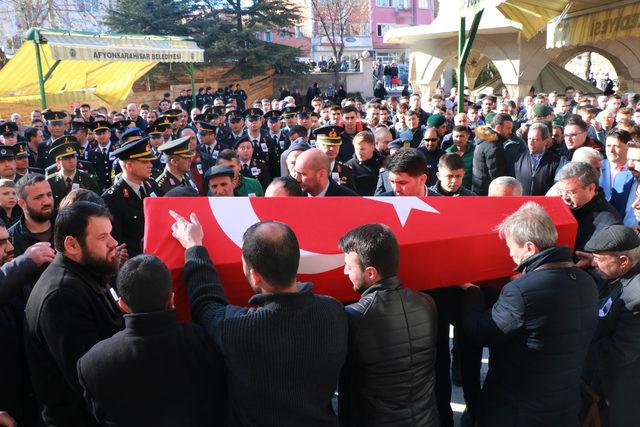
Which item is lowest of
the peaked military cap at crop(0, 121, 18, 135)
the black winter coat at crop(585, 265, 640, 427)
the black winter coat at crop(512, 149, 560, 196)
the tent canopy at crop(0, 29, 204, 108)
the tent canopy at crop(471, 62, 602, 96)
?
the black winter coat at crop(585, 265, 640, 427)

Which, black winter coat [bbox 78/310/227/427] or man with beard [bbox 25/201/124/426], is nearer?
black winter coat [bbox 78/310/227/427]

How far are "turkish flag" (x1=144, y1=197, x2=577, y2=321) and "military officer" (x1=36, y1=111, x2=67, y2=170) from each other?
4709 mm

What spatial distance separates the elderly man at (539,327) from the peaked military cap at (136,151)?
2.94m

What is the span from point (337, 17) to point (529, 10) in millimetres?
28148

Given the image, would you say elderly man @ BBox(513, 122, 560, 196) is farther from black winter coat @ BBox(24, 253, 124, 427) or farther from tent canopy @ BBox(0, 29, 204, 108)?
tent canopy @ BBox(0, 29, 204, 108)

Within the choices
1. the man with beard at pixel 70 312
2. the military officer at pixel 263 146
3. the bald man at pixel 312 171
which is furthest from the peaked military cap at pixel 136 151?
the military officer at pixel 263 146

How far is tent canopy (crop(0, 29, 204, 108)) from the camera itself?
451 inches

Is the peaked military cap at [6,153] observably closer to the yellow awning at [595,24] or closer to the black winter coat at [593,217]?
the black winter coat at [593,217]

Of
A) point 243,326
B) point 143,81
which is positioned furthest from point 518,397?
point 143,81

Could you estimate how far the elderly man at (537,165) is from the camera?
16.8 ft

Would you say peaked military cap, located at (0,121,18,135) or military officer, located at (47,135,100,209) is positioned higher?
peaked military cap, located at (0,121,18,135)

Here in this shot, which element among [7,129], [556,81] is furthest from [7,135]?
[556,81]

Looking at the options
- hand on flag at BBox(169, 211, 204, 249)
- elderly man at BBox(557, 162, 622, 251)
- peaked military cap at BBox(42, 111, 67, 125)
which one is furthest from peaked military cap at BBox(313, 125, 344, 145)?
peaked military cap at BBox(42, 111, 67, 125)

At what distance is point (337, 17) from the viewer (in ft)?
110
